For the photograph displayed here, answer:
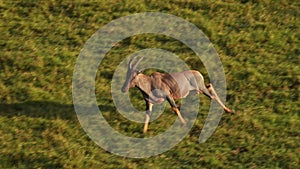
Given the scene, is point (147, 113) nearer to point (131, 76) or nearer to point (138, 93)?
point (131, 76)

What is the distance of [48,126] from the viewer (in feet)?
59.3

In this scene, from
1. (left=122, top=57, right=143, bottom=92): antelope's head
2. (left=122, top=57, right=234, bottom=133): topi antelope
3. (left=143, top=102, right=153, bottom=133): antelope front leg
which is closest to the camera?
(left=122, top=57, right=143, bottom=92): antelope's head

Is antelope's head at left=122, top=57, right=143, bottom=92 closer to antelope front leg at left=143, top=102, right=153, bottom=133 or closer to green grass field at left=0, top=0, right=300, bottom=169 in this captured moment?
antelope front leg at left=143, top=102, right=153, bottom=133

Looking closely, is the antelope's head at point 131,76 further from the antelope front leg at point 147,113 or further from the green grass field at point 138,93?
the green grass field at point 138,93

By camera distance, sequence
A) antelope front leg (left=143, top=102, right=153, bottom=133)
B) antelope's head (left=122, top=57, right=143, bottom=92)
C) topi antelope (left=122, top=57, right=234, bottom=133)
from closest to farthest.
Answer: antelope's head (left=122, top=57, right=143, bottom=92), topi antelope (left=122, top=57, right=234, bottom=133), antelope front leg (left=143, top=102, right=153, bottom=133)

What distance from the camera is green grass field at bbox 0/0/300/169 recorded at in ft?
56.5

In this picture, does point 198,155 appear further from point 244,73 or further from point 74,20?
point 74,20

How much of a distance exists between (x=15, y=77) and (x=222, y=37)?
8016mm

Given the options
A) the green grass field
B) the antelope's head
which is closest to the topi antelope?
the antelope's head

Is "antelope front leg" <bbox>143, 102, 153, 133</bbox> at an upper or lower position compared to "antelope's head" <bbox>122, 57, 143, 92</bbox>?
lower

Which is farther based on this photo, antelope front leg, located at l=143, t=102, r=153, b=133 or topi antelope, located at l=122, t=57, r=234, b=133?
antelope front leg, located at l=143, t=102, r=153, b=133

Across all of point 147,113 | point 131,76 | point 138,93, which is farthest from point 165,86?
point 138,93

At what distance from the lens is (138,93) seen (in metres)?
20.0

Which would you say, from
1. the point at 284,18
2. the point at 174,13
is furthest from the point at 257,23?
the point at 174,13
